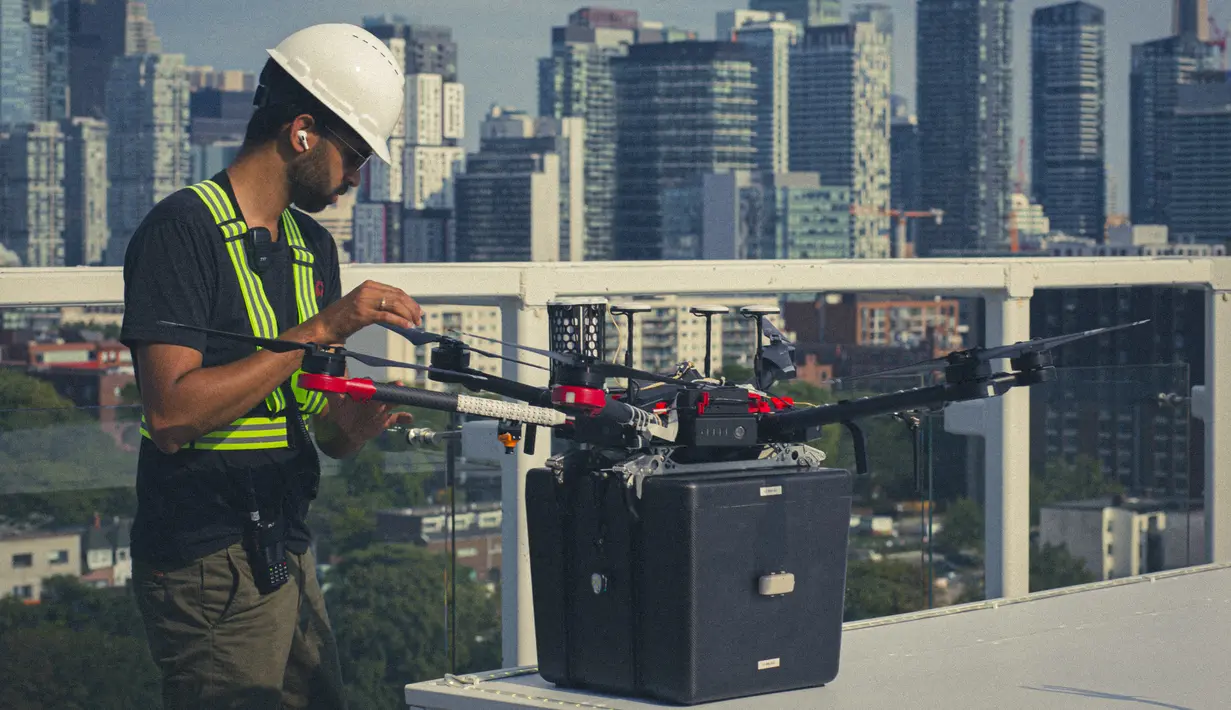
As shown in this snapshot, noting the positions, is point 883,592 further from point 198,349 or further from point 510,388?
point 198,349

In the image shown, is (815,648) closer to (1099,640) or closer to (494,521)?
(1099,640)

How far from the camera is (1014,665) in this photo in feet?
12.1

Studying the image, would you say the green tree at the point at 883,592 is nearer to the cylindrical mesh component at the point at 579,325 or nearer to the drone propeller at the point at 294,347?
the cylindrical mesh component at the point at 579,325

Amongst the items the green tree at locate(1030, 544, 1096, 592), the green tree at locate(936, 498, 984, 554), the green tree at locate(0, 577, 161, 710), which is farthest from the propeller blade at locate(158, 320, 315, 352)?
the green tree at locate(1030, 544, 1096, 592)

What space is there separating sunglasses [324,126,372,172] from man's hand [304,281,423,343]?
36 cm

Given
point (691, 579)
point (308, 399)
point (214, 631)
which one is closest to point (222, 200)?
point (308, 399)

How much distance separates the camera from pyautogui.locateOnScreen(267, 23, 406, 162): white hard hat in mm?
3479

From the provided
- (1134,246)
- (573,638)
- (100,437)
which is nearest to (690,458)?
(573,638)

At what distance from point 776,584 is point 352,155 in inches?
41.1

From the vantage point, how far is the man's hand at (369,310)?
3150mm

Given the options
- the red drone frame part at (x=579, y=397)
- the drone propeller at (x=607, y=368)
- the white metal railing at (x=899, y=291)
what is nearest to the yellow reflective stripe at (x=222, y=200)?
the drone propeller at (x=607, y=368)

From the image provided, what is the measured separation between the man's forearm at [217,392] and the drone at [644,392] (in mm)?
58

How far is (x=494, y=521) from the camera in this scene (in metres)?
4.83

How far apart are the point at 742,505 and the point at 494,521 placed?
1.58 meters
